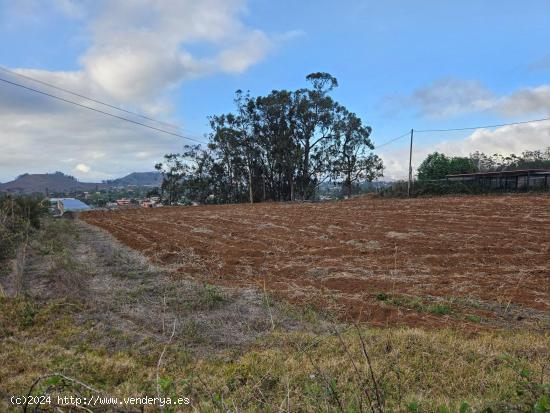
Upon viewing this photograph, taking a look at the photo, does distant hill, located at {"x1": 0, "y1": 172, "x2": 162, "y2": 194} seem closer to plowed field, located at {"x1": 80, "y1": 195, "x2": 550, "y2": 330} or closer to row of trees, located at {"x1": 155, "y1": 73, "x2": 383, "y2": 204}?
row of trees, located at {"x1": 155, "y1": 73, "x2": 383, "y2": 204}

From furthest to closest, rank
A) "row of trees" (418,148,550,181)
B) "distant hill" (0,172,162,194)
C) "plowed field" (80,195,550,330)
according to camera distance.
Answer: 1. "distant hill" (0,172,162,194)
2. "row of trees" (418,148,550,181)
3. "plowed field" (80,195,550,330)

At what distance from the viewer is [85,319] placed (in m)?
5.14

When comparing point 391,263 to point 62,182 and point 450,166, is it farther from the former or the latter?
point 62,182

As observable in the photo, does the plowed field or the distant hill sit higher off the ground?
the distant hill

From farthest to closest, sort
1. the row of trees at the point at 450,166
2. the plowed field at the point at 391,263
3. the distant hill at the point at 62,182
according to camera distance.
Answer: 1. the distant hill at the point at 62,182
2. the row of trees at the point at 450,166
3. the plowed field at the point at 391,263

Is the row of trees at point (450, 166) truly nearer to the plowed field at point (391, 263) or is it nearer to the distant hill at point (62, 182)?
the plowed field at point (391, 263)

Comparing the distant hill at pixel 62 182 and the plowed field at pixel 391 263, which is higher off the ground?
the distant hill at pixel 62 182

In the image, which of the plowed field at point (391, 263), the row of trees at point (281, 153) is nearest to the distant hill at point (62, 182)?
the row of trees at point (281, 153)

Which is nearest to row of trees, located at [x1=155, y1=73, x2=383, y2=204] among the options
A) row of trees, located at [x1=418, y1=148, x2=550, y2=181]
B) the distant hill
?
row of trees, located at [x1=418, y1=148, x2=550, y2=181]

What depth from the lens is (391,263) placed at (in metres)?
8.80

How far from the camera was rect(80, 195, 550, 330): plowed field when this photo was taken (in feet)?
18.9

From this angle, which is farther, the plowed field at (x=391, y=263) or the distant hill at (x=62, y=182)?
the distant hill at (x=62, y=182)

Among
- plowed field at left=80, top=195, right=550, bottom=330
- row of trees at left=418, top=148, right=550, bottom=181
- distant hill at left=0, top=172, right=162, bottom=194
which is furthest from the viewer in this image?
distant hill at left=0, top=172, right=162, bottom=194

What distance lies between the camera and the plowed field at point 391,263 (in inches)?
226
